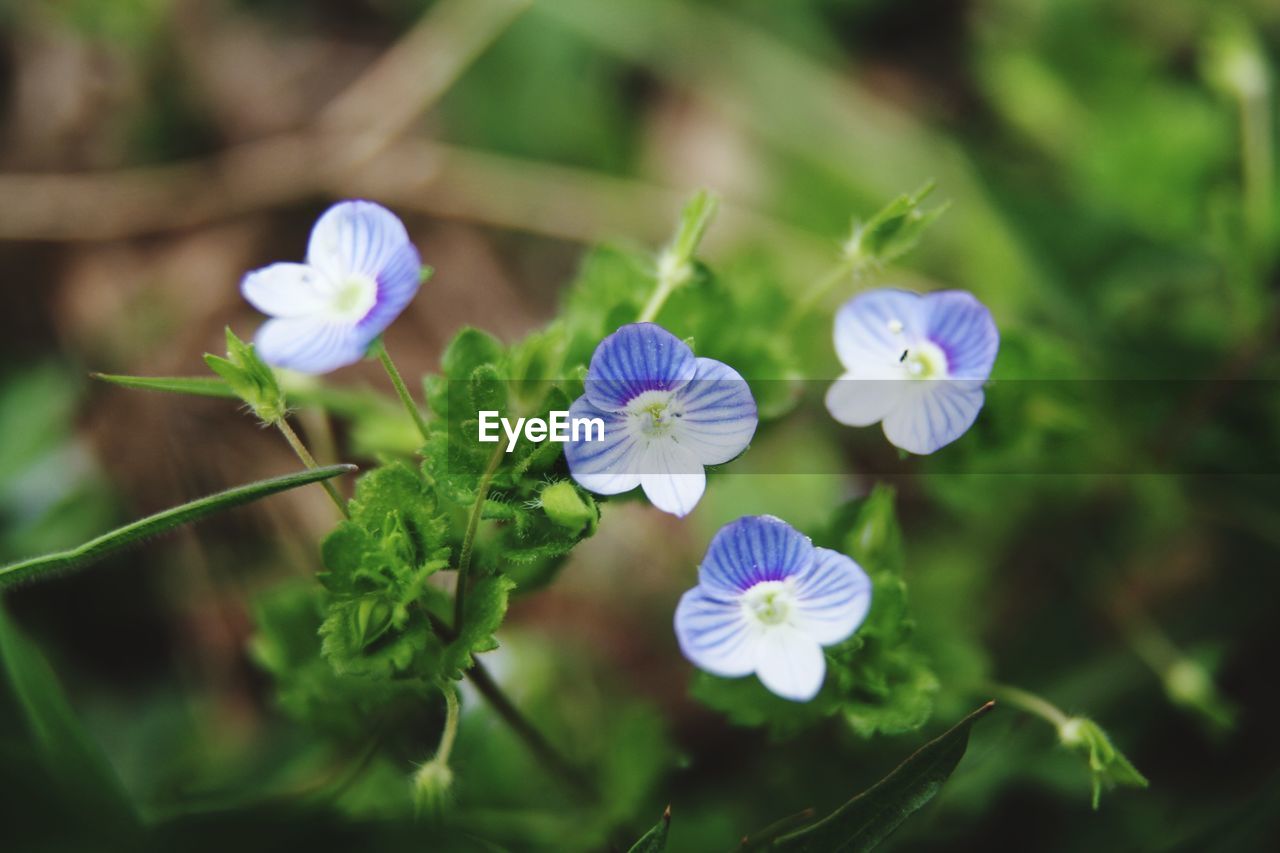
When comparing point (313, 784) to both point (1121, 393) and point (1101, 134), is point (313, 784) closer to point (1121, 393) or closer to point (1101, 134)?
point (1121, 393)

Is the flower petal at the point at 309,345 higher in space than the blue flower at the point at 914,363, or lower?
higher

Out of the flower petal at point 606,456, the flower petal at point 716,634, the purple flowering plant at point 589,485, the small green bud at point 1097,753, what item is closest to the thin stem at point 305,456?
the purple flowering plant at point 589,485

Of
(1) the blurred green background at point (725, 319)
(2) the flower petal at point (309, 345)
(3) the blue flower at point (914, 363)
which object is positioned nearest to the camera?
(2) the flower petal at point (309, 345)

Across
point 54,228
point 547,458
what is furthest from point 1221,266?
point 54,228

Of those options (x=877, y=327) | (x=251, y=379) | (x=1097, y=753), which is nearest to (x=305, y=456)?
(x=251, y=379)

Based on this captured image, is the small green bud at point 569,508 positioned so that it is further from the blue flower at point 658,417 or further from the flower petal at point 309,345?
the flower petal at point 309,345

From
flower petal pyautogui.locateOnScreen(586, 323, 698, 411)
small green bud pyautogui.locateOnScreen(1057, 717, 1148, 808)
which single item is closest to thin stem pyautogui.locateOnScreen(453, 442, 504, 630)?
flower petal pyautogui.locateOnScreen(586, 323, 698, 411)

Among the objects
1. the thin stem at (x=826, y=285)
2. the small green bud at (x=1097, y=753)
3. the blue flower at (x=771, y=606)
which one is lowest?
the small green bud at (x=1097, y=753)
